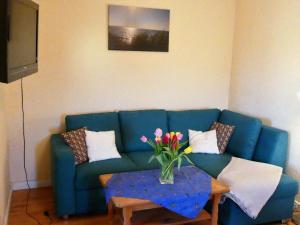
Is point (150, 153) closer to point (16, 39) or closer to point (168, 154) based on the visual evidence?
point (168, 154)

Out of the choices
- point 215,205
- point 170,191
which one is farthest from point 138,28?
point 215,205

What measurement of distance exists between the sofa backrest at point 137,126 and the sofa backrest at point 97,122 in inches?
2.5

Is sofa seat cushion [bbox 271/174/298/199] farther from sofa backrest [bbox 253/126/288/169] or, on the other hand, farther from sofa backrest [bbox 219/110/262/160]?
sofa backrest [bbox 219/110/262/160]

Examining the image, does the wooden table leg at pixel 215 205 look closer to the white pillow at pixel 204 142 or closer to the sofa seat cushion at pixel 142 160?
the sofa seat cushion at pixel 142 160

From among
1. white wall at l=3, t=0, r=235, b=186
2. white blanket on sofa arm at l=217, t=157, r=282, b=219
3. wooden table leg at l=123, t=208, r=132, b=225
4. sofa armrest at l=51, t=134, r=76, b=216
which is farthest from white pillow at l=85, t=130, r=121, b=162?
white blanket on sofa arm at l=217, t=157, r=282, b=219

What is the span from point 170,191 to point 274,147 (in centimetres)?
138

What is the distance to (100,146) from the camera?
124 inches

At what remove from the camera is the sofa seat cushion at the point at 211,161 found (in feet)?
9.73

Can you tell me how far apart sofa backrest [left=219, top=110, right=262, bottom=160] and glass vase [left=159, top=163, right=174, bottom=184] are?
1.22 m

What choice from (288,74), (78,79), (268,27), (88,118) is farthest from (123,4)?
(288,74)

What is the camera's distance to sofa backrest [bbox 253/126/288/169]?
3.08 meters

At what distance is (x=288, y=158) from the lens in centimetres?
323

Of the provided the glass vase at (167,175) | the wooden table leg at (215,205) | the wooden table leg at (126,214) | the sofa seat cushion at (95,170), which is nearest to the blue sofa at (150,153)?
the sofa seat cushion at (95,170)

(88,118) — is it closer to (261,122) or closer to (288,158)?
(261,122)
